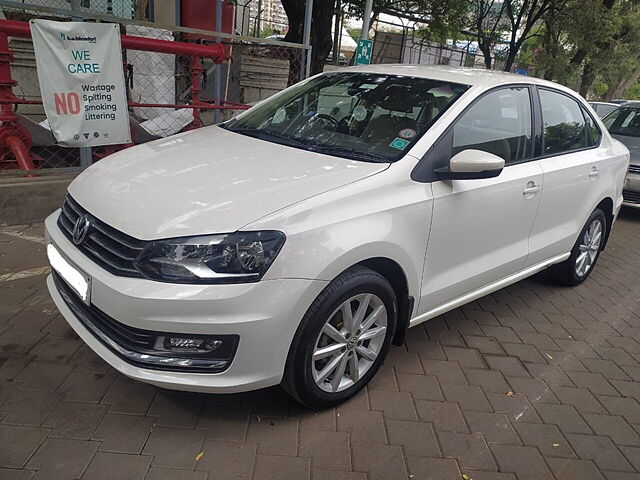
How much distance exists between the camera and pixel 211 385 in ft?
7.43

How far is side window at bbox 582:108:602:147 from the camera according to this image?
4.38 meters

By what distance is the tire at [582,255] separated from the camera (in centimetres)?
454

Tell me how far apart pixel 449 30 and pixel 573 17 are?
255cm

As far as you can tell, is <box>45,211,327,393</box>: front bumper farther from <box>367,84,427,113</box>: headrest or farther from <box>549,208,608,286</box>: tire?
<box>549,208,608,286</box>: tire

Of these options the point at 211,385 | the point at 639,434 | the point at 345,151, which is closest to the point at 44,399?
the point at 211,385

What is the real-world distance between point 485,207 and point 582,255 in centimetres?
204

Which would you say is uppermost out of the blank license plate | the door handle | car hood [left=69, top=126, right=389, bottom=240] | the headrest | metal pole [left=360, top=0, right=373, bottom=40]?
metal pole [left=360, top=0, right=373, bottom=40]

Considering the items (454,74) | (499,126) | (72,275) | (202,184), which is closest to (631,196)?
(499,126)

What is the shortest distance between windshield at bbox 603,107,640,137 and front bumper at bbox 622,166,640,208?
1.21 metres

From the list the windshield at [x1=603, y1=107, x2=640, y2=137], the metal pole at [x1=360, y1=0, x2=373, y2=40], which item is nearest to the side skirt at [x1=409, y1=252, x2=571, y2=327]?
the metal pole at [x1=360, y1=0, x2=373, y2=40]

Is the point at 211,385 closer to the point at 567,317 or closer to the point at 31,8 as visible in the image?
the point at 567,317

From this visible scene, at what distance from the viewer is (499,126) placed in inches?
134

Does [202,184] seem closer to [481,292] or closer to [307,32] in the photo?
[481,292]

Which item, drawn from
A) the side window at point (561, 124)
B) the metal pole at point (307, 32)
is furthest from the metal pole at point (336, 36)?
the side window at point (561, 124)
